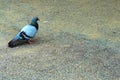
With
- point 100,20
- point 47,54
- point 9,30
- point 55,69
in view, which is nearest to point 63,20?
point 100,20

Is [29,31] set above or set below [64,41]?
above

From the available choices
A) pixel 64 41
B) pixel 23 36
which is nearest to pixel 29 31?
pixel 23 36

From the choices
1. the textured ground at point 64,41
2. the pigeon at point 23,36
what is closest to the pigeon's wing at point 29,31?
the pigeon at point 23,36

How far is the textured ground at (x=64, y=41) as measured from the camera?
18.9ft

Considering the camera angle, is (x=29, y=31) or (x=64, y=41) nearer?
(x=29, y=31)

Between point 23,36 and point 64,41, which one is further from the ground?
point 23,36

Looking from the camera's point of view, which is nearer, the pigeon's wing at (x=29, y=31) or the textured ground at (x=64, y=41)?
the textured ground at (x=64, y=41)

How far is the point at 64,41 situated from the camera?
23.4 feet

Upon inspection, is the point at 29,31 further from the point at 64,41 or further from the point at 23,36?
the point at 64,41

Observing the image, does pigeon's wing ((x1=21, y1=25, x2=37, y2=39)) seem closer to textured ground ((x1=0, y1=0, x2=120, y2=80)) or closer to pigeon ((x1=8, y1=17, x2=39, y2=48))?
pigeon ((x1=8, y1=17, x2=39, y2=48))

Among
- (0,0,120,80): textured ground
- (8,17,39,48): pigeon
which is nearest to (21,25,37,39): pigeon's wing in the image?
(8,17,39,48): pigeon

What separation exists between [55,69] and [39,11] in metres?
3.69

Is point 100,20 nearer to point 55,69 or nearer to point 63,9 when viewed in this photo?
point 63,9

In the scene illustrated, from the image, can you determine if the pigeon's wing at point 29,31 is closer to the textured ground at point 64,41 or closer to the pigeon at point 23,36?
the pigeon at point 23,36
